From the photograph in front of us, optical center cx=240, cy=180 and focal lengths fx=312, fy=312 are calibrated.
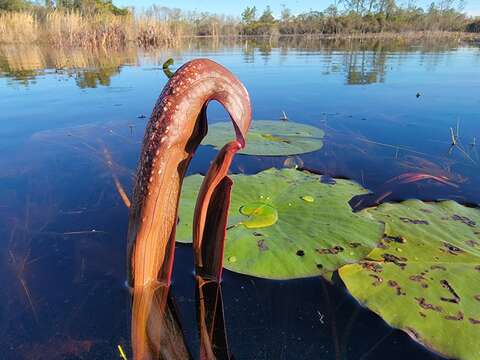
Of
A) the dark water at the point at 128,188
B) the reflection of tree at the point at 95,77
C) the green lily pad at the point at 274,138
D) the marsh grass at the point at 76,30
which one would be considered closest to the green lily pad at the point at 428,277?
the dark water at the point at 128,188

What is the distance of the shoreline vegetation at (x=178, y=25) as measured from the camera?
1672 centimetres

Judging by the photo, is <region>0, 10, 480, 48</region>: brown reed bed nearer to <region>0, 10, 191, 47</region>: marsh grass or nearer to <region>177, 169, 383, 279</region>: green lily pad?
<region>0, 10, 191, 47</region>: marsh grass

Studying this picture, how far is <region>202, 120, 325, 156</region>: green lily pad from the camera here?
3305mm

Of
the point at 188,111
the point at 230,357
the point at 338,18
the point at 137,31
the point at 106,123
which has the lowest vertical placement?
the point at 230,357

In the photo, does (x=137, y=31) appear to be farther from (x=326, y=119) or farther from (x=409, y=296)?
(x=409, y=296)

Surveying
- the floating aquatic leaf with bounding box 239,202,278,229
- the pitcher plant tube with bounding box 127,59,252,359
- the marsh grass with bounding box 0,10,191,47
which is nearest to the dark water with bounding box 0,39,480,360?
the pitcher plant tube with bounding box 127,59,252,359

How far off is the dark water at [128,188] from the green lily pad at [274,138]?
12cm

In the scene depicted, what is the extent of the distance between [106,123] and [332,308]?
4.18 meters

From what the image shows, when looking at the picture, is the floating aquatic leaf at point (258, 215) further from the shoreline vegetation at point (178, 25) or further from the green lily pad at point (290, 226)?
the shoreline vegetation at point (178, 25)

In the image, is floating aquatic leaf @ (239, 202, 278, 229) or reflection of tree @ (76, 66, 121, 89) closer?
floating aquatic leaf @ (239, 202, 278, 229)

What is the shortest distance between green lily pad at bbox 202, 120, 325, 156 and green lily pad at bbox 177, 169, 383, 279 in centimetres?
77

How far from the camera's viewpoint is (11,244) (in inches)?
73.5

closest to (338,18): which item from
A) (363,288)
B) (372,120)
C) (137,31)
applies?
(137,31)

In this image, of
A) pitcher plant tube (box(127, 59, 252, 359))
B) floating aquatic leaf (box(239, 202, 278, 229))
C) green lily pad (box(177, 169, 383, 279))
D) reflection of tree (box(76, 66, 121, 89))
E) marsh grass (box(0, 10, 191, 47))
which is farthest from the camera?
marsh grass (box(0, 10, 191, 47))
